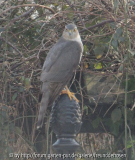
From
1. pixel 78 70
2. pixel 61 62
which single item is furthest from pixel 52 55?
pixel 78 70

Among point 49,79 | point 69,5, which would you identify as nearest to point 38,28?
point 69,5

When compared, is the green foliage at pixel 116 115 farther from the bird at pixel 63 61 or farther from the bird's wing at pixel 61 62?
the bird's wing at pixel 61 62

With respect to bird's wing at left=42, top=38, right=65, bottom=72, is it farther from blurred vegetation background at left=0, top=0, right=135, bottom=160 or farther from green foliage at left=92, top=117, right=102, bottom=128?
green foliage at left=92, top=117, right=102, bottom=128

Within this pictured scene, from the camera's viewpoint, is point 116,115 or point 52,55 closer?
point 116,115

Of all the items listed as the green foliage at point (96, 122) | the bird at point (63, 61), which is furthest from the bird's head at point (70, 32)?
the green foliage at point (96, 122)

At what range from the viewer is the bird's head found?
10.5ft

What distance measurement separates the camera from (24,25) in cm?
348

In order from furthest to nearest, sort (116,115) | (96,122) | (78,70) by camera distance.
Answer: (78,70) < (96,122) < (116,115)

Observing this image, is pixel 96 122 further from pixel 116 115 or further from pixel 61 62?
pixel 61 62

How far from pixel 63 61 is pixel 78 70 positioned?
0.17 meters

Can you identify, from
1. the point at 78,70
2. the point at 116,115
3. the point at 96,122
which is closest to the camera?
the point at 116,115

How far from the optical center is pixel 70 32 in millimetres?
3201

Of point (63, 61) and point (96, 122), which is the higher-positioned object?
point (63, 61)

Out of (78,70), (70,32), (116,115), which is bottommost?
(116,115)
